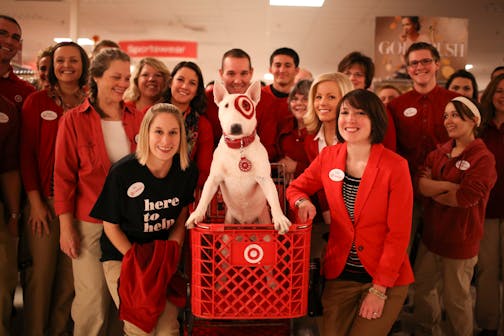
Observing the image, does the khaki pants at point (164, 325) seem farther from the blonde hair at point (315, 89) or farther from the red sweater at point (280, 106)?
the red sweater at point (280, 106)

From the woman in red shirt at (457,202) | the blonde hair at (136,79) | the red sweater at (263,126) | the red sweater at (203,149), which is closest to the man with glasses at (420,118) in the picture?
the woman in red shirt at (457,202)

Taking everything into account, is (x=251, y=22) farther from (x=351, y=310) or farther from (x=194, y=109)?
(x=351, y=310)

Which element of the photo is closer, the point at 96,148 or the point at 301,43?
the point at 96,148

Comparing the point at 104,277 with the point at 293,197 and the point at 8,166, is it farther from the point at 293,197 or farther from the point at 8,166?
the point at 293,197

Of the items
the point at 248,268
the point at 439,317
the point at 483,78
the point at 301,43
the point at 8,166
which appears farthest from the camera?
the point at 483,78

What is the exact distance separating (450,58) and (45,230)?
18.8ft

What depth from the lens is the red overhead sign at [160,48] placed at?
9.59 metres

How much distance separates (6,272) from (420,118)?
3.05 metres

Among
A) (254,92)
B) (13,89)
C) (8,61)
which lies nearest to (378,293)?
(254,92)

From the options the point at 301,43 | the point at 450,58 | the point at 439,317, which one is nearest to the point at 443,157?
the point at 439,317

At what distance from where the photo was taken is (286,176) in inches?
106

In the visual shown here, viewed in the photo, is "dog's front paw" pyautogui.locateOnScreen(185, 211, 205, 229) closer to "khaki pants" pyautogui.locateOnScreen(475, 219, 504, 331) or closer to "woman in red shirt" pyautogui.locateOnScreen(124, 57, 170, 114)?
"woman in red shirt" pyautogui.locateOnScreen(124, 57, 170, 114)

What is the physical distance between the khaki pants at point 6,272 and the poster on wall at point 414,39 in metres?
4.99

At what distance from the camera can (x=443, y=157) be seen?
2842mm
